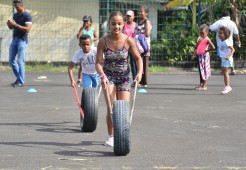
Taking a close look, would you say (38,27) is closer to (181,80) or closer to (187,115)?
(181,80)

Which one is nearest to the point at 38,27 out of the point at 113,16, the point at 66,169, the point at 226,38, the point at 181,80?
the point at 181,80

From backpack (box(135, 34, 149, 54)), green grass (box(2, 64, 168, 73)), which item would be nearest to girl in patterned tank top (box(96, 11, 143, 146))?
backpack (box(135, 34, 149, 54))

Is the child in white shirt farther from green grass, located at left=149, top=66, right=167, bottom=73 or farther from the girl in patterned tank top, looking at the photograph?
green grass, located at left=149, top=66, right=167, bottom=73

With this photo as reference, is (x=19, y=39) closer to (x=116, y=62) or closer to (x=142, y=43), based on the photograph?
(x=142, y=43)

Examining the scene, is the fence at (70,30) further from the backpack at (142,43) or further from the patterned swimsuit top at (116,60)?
the patterned swimsuit top at (116,60)

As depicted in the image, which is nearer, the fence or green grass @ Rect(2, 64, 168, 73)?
green grass @ Rect(2, 64, 168, 73)

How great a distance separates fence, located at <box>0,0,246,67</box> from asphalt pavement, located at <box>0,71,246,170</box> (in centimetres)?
506

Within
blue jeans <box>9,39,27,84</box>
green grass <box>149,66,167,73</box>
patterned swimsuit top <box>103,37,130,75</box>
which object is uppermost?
patterned swimsuit top <box>103,37,130,75</box>

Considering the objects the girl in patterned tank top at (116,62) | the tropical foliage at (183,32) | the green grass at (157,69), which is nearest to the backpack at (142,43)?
the green grass at (157,69)

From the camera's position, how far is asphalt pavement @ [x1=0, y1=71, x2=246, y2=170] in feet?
25.2

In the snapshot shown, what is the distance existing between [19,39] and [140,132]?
6.82 m

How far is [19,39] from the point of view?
15875 millimetres

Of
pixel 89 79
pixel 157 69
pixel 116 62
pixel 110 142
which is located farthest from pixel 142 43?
pixel 110 142

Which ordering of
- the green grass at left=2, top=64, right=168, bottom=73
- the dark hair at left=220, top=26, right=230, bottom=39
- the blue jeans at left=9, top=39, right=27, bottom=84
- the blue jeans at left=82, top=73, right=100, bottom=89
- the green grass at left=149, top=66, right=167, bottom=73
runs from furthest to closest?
the green grass at left=149, top=66, right=167, bottom=73
the green grass at left=2, top=64, right=168, bottom=73
the blue jeans at left=9, top=39, right=27, bottom=84
the dark hair at left=220, top=26, right=230, bottom=39
the blue jeans at left=82, top=73, right=100, bottom=89
